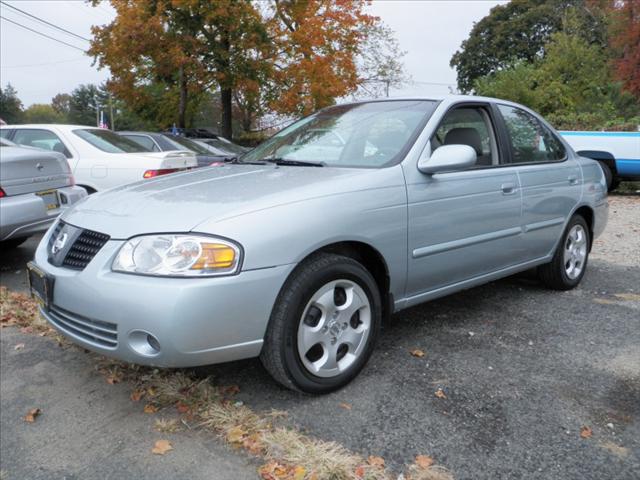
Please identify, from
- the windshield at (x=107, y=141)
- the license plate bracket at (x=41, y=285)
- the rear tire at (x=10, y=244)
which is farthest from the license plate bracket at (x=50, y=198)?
the license plate bracket at (x=41, y=285)

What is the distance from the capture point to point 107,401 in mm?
2842

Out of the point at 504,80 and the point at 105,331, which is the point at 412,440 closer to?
the point at 105,331

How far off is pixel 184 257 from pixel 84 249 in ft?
2.05

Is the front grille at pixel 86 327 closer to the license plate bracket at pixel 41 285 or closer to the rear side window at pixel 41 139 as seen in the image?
the license plate bracket at pixel 41 285

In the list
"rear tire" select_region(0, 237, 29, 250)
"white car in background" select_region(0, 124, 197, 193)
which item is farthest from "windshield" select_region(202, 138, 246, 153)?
"rear tire" select_region(0, 237, 29, 250)

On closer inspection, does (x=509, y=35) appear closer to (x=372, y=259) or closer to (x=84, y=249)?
(x=372, y=259)

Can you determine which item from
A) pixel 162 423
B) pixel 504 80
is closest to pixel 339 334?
pixel 162 423

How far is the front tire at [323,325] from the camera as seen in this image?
2537 millimetres

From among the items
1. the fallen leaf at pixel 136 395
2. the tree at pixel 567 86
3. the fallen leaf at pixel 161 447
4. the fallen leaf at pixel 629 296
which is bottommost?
the fallen leaf at pixel 161 447

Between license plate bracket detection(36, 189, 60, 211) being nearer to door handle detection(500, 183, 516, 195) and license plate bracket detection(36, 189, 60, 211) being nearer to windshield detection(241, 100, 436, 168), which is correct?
windshield detection(241, 100, 436, 168)

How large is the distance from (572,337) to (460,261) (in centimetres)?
93

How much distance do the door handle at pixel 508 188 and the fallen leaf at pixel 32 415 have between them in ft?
9.82

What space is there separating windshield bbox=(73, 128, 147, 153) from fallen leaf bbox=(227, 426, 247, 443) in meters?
5.26

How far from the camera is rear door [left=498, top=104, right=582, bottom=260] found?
13.0ft
